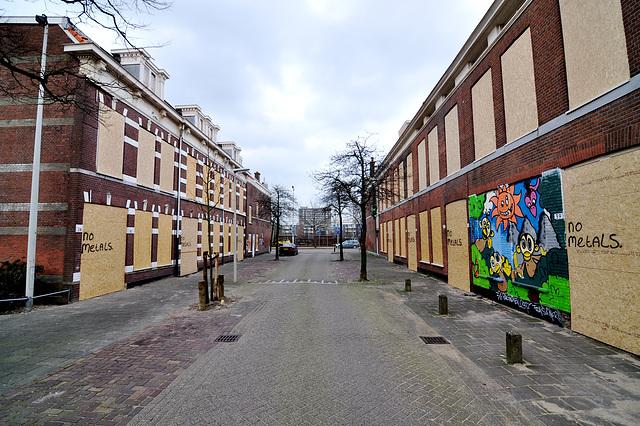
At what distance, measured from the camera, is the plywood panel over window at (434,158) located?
15.4m

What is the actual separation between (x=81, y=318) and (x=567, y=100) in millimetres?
12662

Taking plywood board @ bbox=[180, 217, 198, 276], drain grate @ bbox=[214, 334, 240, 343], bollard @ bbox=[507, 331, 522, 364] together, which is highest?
plywood board @ bbox=[180, 217, 198, 276]

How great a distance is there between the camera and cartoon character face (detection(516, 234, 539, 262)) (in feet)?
25.7

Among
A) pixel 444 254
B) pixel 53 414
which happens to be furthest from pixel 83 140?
pixel 444 254

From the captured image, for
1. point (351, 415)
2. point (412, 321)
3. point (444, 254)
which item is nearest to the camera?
point (351, 415)

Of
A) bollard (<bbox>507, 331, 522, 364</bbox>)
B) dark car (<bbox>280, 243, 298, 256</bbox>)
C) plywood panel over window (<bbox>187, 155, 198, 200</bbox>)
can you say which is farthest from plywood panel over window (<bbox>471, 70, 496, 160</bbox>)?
dark car (<bbox>280, 243, 298, 256</bbox>)

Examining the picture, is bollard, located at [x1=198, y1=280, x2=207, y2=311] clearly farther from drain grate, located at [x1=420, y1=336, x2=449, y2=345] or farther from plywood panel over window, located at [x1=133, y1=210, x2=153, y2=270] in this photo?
plywood panel over window, located at [x1=133, y1=210, x2=153, y2=270]

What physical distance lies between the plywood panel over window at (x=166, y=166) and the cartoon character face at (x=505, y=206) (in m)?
14.9

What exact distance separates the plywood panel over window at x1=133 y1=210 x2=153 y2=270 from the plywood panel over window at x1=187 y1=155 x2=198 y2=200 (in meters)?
4.49

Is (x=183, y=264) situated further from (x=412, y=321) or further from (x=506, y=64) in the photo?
(x=506, y=64)

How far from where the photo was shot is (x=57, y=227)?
33.3 feet

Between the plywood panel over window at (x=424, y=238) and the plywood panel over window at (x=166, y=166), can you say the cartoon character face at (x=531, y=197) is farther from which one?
the plywood panel over window at (x=166, y=166)

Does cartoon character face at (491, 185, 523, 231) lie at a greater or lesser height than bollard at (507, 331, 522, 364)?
greater

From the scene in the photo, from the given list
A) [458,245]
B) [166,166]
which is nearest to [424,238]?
[458,245]
